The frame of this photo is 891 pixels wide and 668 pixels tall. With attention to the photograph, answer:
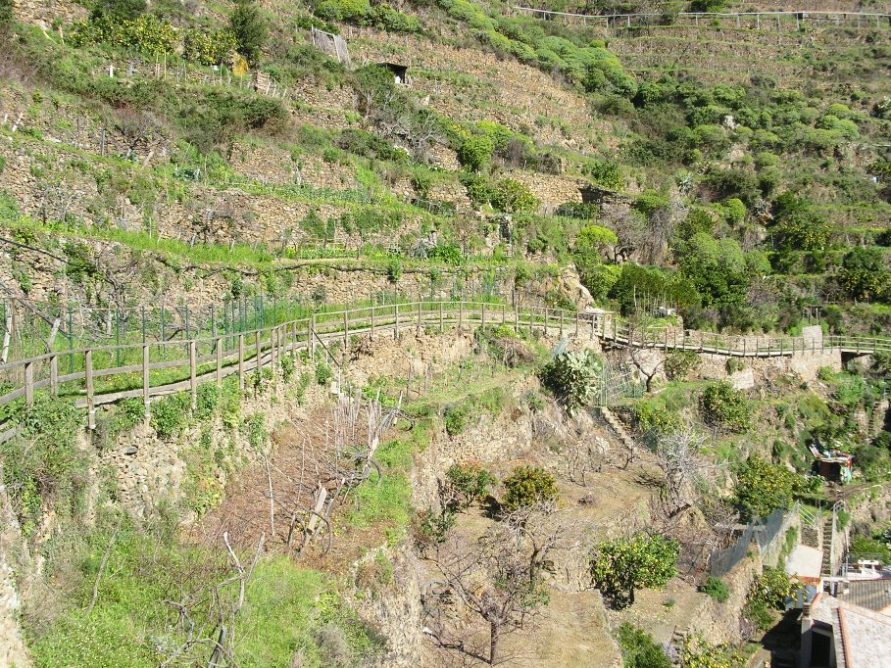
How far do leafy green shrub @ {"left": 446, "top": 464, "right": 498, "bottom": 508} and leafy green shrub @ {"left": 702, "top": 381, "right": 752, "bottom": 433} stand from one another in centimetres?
1383

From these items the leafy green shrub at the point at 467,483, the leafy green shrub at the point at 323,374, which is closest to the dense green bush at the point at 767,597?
the leafy green shrub at the point at 467,483

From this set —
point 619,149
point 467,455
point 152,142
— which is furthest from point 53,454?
point 619,149

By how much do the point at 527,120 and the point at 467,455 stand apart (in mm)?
32250

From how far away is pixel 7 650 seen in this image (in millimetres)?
8203

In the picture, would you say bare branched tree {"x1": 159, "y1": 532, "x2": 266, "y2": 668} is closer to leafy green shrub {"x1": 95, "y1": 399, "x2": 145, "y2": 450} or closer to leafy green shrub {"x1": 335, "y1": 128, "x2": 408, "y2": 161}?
leafy green shrub {"x1": 95, "y1": 399, "x2": 145, "y2": 450}

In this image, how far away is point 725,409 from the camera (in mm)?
30469

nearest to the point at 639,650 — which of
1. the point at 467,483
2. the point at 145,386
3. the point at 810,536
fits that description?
the point at 467,483

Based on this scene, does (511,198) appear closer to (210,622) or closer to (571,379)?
(571,379)

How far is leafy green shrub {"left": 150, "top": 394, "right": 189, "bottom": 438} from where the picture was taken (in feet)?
41.2

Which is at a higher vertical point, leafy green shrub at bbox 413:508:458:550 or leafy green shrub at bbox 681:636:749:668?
leafy green shrub at bbox 413:508:458:550

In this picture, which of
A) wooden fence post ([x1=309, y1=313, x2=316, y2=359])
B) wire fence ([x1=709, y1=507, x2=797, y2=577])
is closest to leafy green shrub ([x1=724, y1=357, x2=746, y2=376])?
wire fence ([x1=709, y1=507, x2=797, y2=577])

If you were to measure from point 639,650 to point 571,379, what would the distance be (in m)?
9.55

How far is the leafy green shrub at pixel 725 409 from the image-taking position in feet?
100.0

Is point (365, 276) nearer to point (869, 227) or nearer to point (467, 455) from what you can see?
point (467, 455)
